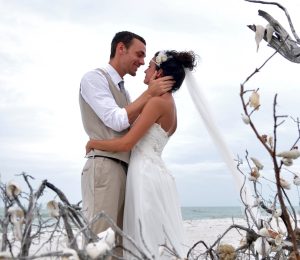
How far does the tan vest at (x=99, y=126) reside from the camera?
9.71ft

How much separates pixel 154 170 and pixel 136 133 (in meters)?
0.32

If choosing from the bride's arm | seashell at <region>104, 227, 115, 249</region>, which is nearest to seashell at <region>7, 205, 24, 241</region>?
seashell at <region>104, 227, 115, 249</region>

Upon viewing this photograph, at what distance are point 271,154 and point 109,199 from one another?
1.84 m

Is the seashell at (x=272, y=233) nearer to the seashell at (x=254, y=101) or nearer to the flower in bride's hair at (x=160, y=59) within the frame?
the seashell at (x=254, y=101)

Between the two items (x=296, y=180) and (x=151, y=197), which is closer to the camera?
(x=296, y=180)

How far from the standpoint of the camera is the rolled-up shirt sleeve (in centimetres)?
286

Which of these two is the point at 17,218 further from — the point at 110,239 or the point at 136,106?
the point at 136,106

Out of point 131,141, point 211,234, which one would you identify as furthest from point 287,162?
point 211,234

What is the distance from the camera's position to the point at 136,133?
9.59ft

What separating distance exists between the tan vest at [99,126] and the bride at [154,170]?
2.0 inches

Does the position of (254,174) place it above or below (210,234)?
above

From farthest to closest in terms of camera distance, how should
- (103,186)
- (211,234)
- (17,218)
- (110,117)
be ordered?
(211,234) → (103,186) → (110,117) → (17,218)

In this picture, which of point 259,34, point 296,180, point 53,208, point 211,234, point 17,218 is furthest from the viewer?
point 211,234

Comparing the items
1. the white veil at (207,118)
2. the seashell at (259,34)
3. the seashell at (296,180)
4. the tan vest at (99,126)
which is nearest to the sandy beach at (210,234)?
the white veil at (207,118)
